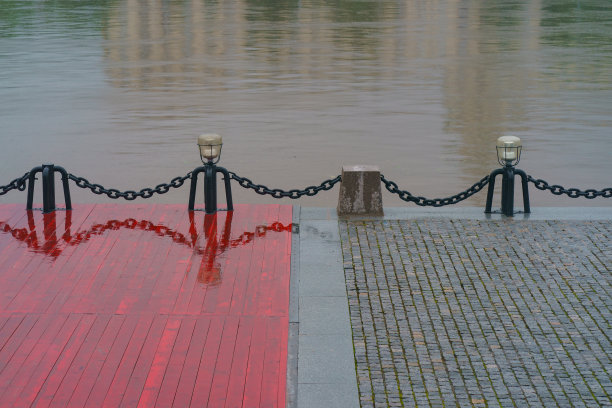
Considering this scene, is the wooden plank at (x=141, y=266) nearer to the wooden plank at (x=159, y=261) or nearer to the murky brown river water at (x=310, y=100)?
the wooden plank at (x=159, y=261)

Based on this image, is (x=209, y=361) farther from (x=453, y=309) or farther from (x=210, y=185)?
(x=210, y=185)

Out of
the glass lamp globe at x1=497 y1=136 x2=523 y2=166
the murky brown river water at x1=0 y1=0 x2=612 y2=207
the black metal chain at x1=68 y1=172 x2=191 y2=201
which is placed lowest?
the murky brown river water at x1=0 y1=0 x2=612 y2=207

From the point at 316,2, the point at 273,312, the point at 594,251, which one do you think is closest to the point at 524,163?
the point at 594,251

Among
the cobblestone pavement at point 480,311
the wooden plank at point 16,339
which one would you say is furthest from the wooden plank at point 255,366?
the wooden plank at point 16,339

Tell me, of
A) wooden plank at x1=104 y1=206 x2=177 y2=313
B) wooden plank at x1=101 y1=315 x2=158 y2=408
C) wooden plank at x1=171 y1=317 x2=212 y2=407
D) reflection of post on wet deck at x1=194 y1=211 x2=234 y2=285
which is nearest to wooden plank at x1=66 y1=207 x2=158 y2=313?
wooden plank at x1=104 y1=206 x2=177 y2=313

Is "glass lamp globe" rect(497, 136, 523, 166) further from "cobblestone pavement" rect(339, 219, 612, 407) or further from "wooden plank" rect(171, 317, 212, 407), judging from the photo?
"wooden plank" rect(171, 317, 212, 407)

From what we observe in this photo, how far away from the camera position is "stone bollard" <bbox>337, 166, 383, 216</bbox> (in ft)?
39.3

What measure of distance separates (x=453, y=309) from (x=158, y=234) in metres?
4.14

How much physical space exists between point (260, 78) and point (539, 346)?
20970mm

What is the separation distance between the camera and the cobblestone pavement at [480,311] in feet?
24.4

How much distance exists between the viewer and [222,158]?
1800cm

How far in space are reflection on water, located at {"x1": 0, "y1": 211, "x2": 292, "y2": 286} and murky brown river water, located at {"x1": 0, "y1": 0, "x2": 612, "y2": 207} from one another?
3.50 m

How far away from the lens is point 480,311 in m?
8.91

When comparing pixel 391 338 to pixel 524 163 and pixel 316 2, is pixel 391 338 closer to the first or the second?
pixel 524 163
